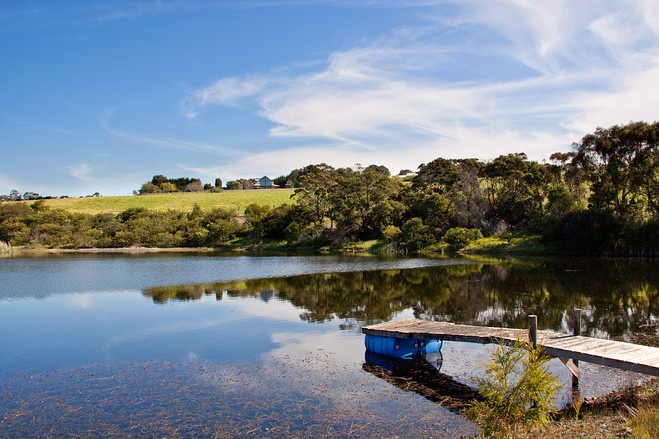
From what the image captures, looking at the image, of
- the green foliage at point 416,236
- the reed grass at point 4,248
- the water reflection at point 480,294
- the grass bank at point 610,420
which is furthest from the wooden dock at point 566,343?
the reed grass at point 4,248

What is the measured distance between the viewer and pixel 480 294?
1003 inches

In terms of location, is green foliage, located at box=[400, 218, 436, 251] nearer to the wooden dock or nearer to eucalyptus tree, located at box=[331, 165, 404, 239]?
eucalyptus tree, located at box=[331, 165, 404, 239]

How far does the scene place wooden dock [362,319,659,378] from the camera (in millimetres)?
9812

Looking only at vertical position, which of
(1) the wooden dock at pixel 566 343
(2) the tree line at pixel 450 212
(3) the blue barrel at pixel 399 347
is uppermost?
(2) the tree line at pixel 450 212

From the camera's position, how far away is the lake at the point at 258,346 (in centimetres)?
977

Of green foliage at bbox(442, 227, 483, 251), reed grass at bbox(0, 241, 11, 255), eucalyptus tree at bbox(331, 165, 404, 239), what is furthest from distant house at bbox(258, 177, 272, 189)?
green foliage at bbox(442, 227, 483, 251)

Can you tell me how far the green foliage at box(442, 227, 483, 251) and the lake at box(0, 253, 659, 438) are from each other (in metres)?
21.9

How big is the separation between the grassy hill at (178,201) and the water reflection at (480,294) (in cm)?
5683

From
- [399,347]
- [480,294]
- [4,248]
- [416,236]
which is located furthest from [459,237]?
[4,248]

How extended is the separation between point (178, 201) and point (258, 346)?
291ft

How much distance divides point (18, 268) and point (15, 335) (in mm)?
29174

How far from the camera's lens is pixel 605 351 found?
1055 centimetres

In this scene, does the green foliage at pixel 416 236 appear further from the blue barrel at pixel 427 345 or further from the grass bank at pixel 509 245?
the blue barrel at pixel 427 345

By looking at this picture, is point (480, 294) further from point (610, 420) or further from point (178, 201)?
point (178, 201)
